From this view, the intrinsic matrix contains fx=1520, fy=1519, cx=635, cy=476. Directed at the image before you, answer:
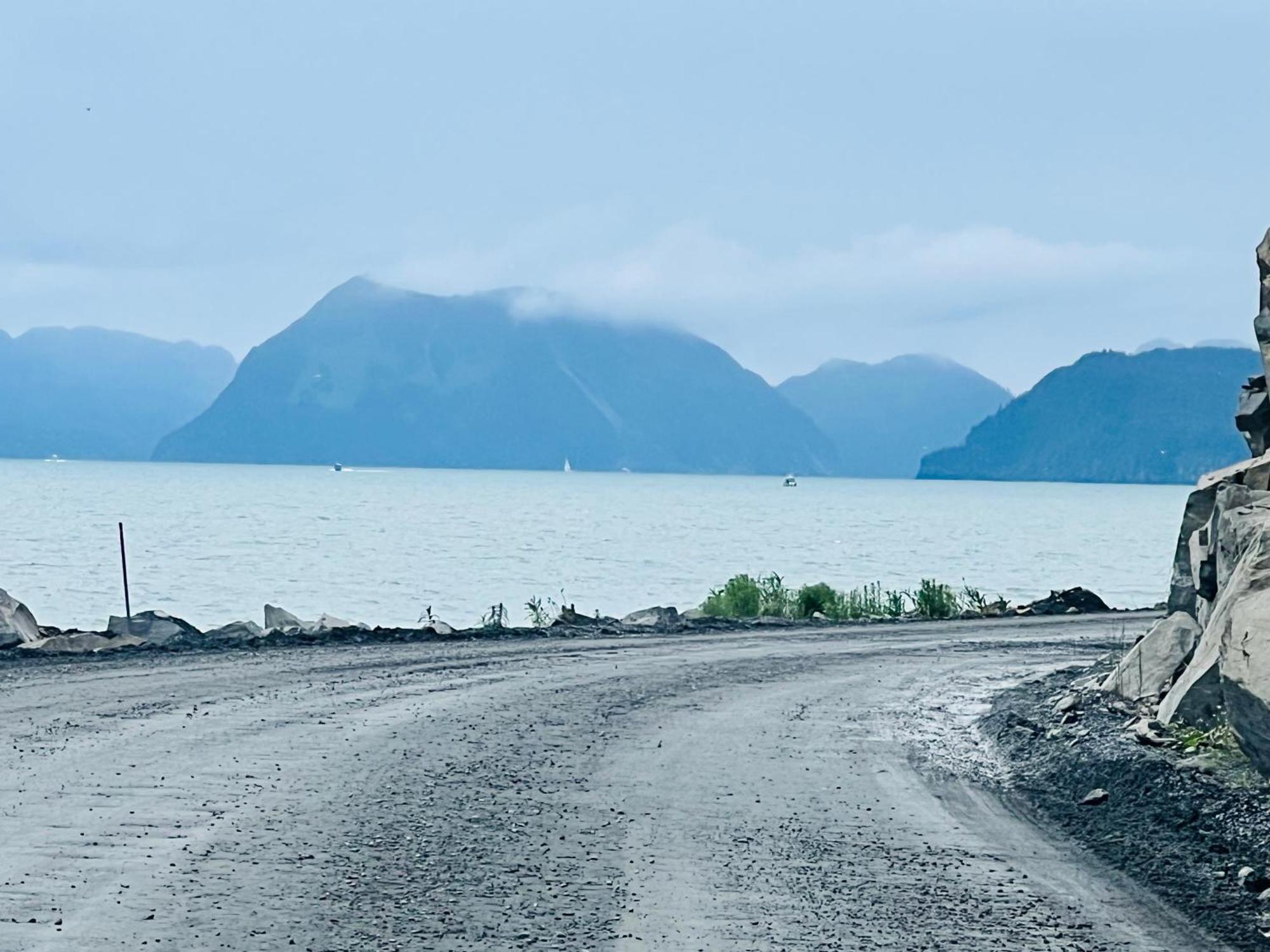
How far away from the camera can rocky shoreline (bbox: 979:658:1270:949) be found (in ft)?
27.2

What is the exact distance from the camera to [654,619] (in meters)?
29.7

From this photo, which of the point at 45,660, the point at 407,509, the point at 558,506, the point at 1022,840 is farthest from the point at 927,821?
the point at 558,506

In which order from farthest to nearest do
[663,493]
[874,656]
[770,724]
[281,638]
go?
[663,493], [281,638], [874,656], [770,724]

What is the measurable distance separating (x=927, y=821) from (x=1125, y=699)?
5774mm

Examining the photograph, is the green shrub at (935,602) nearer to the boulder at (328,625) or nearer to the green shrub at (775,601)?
the green shrub at (775,601)

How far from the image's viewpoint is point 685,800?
1059cm

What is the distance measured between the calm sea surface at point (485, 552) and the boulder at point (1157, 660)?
22.1 metres

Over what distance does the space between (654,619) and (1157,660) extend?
15.3 meters

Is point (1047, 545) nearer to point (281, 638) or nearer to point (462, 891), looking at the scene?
point (281, 638)

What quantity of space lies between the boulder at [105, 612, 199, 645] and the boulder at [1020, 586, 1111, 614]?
18.2 m

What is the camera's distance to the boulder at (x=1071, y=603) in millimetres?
33406

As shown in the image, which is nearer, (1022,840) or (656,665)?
(1022,840)

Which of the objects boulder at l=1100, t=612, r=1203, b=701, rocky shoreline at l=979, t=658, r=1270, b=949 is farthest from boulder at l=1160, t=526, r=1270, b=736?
boulder at l=1100, t=612, r=1203, b=701

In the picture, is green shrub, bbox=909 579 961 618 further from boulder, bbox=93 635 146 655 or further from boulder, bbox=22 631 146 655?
boulder, bbox=22 631 146 655
